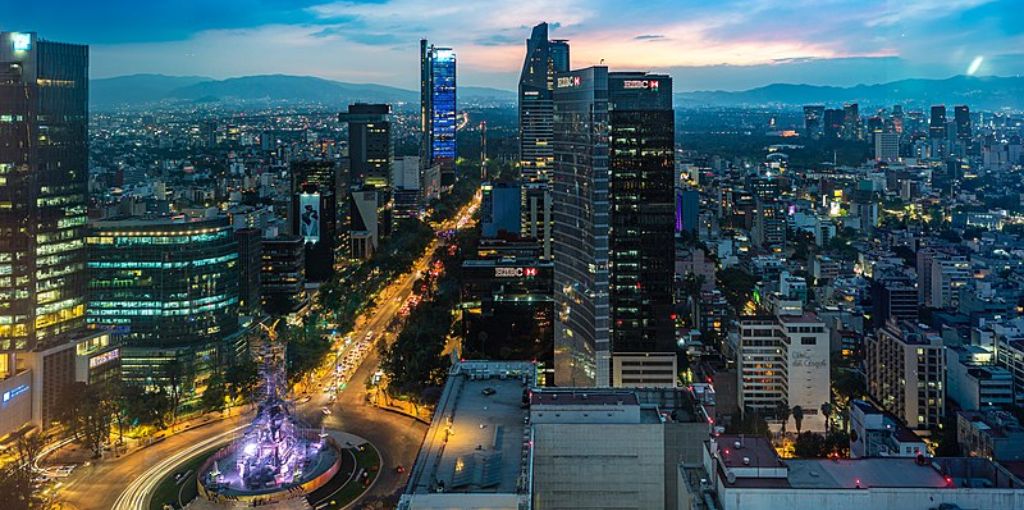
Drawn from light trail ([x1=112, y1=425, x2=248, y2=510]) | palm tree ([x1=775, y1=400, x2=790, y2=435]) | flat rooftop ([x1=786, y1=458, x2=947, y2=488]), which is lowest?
light trail ([x1=112, y1=425, x2=248, y2=510])

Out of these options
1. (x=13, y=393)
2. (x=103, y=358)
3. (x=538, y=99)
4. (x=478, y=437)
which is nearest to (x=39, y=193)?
(x=103, y=358)

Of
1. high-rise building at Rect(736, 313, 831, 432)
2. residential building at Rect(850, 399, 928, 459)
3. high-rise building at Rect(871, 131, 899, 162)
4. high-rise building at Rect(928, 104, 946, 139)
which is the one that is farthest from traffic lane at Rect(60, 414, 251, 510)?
high-rise building at Rect(871, 131, 899, 162)

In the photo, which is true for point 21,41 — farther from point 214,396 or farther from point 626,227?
point 626,227

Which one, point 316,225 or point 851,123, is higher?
point 851,123

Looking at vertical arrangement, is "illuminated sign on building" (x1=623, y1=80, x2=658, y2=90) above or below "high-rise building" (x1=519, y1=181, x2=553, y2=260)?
above

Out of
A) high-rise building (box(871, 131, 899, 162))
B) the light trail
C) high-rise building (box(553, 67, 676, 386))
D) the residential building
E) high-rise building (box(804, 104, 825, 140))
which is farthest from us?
high-rise building (box(804, 104, 825, 140))

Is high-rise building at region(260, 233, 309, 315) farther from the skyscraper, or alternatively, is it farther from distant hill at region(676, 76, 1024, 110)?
distant hill at region(676, 76, 1024, 110)
